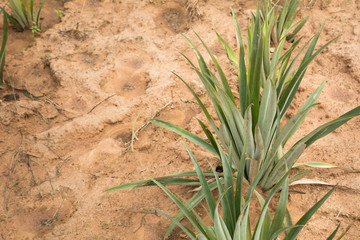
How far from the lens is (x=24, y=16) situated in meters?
2.71

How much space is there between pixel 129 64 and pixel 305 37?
4.58 feet

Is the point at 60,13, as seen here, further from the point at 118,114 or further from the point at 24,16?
the point at 118,114

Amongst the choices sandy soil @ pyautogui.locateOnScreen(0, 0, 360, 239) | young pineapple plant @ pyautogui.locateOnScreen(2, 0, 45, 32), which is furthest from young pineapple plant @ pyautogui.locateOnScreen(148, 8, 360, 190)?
young pineapple plant @ pyautogui.locateOnScreen(2, 0, 45, 32)

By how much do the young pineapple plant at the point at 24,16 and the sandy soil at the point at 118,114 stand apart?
3.1 inches

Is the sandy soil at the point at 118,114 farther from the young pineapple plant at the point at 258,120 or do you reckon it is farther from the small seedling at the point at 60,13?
the young pineapple plant at the point at 258,120

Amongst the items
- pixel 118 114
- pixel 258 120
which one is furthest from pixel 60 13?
pixel 258 120

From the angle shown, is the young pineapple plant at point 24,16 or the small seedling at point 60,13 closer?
the young pineapple plant at point 24,16

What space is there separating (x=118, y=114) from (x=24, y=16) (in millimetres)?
1300

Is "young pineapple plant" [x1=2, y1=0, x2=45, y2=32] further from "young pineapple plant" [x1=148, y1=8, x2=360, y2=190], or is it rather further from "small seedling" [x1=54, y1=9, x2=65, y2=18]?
"young pineapple plant" [x1=148, y1=8, x2=360, y2=190]

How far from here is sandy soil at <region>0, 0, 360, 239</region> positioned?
64.6 inches

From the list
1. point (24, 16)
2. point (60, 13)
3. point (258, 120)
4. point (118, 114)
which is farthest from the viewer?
point (60, 13)

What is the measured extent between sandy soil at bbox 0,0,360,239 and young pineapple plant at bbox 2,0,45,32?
0.26ft

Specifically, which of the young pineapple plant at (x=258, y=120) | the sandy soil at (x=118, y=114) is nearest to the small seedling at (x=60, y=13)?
the sandy soil at (x=118, y=114)

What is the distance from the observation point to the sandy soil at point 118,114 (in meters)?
1.64
